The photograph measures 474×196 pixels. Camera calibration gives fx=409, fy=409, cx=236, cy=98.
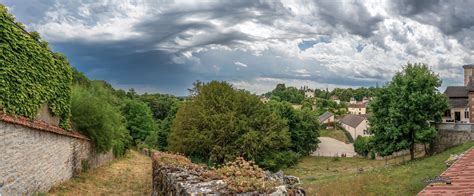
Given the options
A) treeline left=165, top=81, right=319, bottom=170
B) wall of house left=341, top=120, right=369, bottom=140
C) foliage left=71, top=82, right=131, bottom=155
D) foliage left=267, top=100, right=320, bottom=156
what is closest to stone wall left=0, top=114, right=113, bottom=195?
foliage left=71, top=82, right=131, bottom=155

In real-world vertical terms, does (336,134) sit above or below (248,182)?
below

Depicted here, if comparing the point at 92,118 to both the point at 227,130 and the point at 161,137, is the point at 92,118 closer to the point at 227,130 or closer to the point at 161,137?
the point at 227,130

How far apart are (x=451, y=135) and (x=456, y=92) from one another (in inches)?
858

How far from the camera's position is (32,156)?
46.6 feet

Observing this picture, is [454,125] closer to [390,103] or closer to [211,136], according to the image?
[390,103]

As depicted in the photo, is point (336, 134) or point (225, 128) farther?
point (336, 134)

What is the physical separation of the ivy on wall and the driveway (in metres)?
54.0

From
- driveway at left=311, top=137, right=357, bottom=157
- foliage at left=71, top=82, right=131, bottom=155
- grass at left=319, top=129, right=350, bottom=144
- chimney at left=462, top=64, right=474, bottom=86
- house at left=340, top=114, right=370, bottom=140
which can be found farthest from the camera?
grass at left=319, top=129, right=350, bottom=144

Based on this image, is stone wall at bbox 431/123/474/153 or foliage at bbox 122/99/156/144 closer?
stone wall at bbox 431/123/474/153

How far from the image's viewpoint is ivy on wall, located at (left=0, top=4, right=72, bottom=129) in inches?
512

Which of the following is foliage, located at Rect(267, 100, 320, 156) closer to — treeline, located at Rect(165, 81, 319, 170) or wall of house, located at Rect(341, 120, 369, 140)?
treeline, located at Rect(165, 81, 319, 170)

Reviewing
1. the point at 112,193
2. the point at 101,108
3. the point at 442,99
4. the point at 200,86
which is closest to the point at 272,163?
the point at 200,86

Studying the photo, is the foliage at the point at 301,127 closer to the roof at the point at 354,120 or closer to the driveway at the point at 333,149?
the driveway at the point at 333,149

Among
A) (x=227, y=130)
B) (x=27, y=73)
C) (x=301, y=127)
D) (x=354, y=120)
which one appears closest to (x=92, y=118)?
(x=27, y=73)
